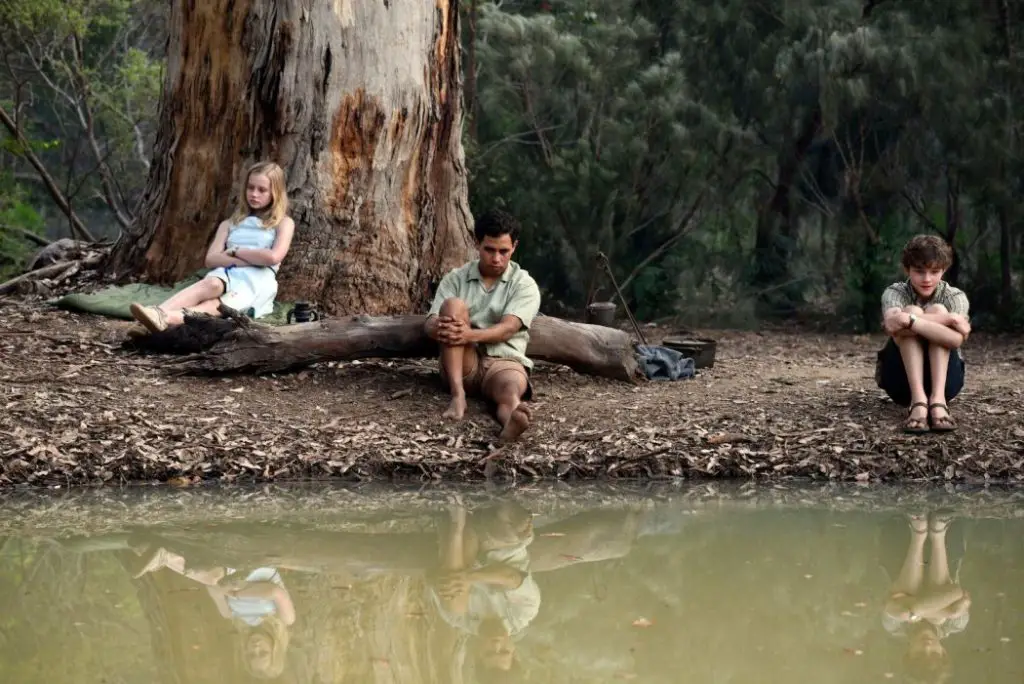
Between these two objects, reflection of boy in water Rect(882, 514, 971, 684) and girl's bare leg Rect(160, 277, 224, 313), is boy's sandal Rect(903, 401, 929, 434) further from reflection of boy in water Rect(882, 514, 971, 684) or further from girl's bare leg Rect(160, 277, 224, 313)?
girl's bare leg Rect(160, 277, 224, 313)

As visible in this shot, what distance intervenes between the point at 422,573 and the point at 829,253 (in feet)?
31.4

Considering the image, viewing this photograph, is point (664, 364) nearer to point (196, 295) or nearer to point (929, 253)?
point (929, 253)

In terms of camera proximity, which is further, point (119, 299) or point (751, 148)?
point (751, 148)

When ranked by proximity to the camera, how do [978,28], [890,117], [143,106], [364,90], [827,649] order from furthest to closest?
[143,106]
[890,117]
[978,28]
[364,90]
[827,649]

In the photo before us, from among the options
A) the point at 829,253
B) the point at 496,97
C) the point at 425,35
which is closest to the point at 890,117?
the point at 829,253

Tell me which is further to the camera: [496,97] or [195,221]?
[496,97]

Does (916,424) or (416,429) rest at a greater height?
(916,424)

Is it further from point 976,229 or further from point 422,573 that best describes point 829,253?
point 422,573

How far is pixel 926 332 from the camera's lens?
701cm

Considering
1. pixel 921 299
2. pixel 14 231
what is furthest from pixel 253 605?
pixel 14 231

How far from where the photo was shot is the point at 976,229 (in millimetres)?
12836

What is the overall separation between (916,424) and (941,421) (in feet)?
0.43

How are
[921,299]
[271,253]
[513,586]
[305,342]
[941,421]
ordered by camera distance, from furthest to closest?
[271,253], [305,342], [921,299], [941,421], [513,586]

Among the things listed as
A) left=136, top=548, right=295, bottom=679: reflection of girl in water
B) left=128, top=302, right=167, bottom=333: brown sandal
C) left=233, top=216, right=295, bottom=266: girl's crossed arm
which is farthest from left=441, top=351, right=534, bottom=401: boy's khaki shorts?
left=136, top=548, right=295, bottom=679: reflection of girl in water
